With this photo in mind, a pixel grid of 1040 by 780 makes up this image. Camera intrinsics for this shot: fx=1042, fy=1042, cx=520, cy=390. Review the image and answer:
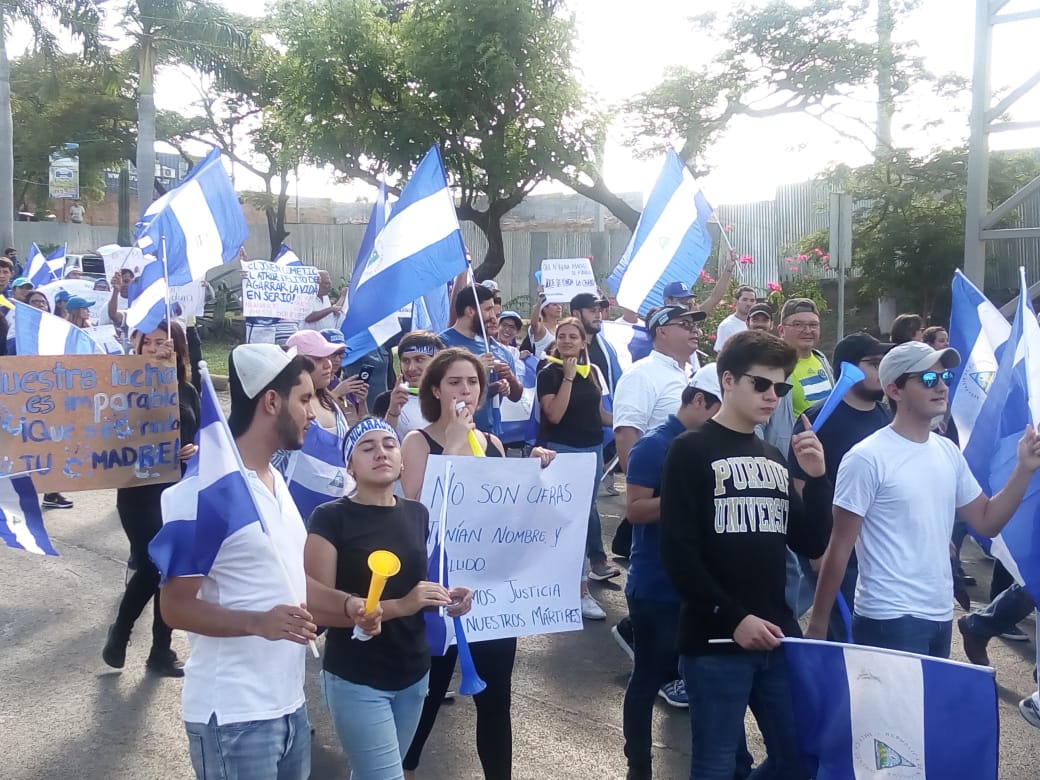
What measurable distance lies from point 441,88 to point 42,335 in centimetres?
1494

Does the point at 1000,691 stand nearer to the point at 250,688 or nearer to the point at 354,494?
the point at 354,494

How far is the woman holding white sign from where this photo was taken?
3.80 metres

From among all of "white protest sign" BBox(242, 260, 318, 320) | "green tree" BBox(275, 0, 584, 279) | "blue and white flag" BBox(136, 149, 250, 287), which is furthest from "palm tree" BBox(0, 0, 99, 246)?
"blue and white flag" BBox(136, 149, 250, 287)

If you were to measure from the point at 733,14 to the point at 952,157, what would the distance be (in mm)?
5587

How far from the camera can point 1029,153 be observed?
18.3 meters

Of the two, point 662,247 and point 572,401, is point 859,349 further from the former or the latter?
point 662,247

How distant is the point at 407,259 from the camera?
6262mm

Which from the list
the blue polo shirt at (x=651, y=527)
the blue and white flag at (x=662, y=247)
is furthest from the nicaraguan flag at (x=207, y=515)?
the blue and white flag at (x=662, y=247)

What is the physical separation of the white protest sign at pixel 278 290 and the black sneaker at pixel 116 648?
553cm

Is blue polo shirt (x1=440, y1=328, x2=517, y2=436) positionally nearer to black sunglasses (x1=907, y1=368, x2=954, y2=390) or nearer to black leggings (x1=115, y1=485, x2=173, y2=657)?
black leggings (x1=115, y1=485, x2=173, y2=657)

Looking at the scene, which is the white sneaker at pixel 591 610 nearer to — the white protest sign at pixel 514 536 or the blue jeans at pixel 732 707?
the white protest sign at pixel 514 536

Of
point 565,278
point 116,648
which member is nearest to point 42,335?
point 116,648

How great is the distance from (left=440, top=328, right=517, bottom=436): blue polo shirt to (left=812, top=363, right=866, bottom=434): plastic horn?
208 cm

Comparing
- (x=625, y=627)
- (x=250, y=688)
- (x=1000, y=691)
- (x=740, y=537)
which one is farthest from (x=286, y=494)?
(x=1000, y=691)
